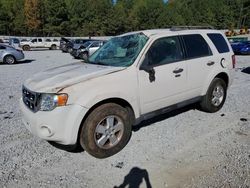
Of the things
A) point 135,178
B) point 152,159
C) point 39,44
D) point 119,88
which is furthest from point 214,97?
point 39,44

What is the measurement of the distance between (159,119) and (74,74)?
2.19 metres

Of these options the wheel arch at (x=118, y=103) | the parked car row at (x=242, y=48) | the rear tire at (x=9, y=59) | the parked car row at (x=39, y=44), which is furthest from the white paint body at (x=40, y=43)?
the wheel arch at (x=118, y=103)

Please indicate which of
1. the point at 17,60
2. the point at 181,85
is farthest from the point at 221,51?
the point at 17,60

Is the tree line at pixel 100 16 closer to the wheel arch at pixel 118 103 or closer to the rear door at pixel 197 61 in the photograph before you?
the rear door at pixel 197 61

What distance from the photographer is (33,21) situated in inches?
2682

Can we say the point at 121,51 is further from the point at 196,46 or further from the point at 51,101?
the point at 51,101

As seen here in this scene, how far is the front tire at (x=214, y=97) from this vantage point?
5816 millimetres

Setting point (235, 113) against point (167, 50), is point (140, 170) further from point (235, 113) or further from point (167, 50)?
point (235, 113)

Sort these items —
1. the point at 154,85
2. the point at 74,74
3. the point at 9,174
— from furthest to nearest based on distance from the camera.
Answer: the point at 154,85
the point at 74,74
the point at 9,174

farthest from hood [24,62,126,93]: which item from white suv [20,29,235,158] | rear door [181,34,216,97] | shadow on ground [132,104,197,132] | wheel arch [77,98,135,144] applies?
rear door [181,34,216,97]

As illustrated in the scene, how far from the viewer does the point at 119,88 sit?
4.20m

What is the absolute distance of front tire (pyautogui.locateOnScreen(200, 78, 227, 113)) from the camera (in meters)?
5.82

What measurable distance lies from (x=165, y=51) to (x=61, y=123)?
2.23 meters

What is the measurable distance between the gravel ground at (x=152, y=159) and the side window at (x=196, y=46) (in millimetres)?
1311
